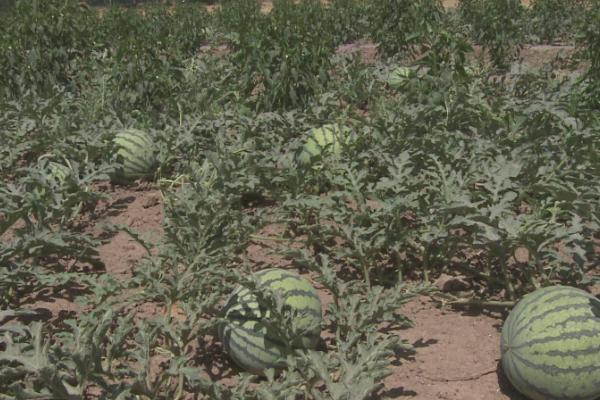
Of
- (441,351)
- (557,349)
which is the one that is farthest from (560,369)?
(441,351)

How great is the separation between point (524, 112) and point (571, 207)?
3.62 ft

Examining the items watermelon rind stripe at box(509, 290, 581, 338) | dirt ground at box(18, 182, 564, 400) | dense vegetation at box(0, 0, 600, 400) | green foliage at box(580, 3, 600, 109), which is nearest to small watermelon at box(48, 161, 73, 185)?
dense vegetation at box(0, 0, 600, 400)

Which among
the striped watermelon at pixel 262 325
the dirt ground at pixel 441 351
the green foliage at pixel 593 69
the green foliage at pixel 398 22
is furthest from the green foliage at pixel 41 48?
the green foliage at pixel 593 69

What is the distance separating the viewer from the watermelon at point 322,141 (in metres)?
4.23

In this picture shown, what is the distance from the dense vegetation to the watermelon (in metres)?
0.09

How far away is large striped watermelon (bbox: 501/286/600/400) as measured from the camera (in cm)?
222

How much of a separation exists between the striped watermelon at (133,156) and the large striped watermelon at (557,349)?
3167 mm

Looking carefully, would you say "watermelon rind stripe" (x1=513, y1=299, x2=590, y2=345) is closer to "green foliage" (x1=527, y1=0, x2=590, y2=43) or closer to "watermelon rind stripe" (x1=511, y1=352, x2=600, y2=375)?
"watermelon rind stripe" (x1=511, y1=352, x2=600, y2=375)

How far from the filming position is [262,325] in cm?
249

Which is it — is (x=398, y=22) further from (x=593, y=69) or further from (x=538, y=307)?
(x=538, y=307)

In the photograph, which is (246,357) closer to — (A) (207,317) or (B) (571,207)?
(A) (207,317)

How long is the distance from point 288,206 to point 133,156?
1681 mm

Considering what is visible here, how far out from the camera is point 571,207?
3004 millimetres

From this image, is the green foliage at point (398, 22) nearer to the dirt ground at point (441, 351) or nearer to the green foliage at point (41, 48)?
the green foliage at point (41, 48)
